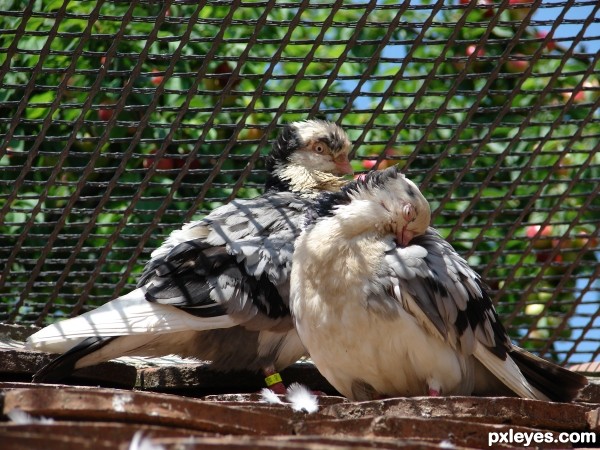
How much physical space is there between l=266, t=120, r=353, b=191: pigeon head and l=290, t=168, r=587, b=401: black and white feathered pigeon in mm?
1399

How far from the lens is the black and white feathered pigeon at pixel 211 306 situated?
399 cm

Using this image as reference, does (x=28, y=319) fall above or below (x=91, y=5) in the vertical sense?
below

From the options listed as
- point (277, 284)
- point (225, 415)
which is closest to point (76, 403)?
point (225, 415)

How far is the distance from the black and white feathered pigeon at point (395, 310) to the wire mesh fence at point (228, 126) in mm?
643

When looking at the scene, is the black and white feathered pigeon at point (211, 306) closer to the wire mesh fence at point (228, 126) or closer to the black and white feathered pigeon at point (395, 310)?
the wire mesh fence at point (228, 126)

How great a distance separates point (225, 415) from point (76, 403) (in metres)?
0.30

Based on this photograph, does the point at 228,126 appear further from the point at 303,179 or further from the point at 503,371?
the point at 503,371

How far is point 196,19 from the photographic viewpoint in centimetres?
361

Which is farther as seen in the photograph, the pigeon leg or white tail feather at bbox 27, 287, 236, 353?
the pigeon leg

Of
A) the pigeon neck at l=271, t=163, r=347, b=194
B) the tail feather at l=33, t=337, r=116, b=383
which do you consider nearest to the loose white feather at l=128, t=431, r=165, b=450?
the tail feather at l=33, t=337, r=116, b=383

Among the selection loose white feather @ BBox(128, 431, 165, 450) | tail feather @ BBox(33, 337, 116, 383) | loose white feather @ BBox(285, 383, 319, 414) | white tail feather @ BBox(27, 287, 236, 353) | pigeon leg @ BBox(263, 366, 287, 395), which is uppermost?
loose white feather @ BBox(128, 431, 165, 450)

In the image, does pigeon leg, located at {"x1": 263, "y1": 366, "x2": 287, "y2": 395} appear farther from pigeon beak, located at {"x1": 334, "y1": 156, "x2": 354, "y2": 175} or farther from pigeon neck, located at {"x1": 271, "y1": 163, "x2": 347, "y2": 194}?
pigeon beak, located at {"x1": 334, "y1": 156, "x2": 354, "y2": 175}

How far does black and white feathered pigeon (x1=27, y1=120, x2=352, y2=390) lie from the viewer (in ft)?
13.1

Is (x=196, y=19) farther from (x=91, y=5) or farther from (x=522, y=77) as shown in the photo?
(x=91, y=5)
